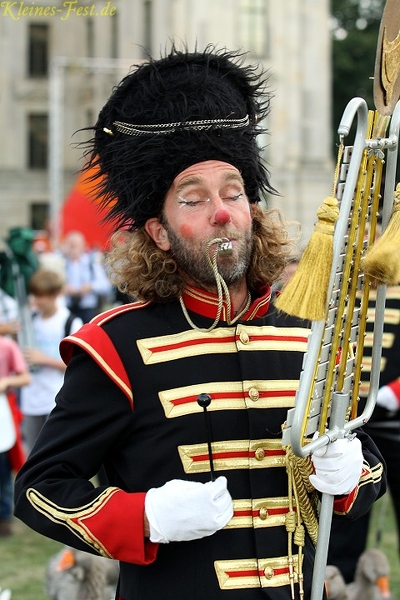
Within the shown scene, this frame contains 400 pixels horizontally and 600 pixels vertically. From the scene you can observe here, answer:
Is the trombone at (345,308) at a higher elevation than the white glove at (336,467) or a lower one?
higher

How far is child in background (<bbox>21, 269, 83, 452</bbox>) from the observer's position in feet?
23.6

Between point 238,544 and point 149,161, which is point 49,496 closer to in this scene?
point 238,544

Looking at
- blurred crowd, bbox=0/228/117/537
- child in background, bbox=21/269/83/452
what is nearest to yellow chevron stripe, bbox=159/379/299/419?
blurred crowd, bbox=0/228/117/537

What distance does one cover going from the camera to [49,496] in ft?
8.53

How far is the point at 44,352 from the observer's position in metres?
7.39

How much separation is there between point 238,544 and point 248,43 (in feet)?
96.8

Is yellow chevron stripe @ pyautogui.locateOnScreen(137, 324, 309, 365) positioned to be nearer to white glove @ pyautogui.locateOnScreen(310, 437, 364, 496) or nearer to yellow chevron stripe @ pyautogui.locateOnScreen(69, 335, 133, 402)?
yellow chevron stripe @ pyautogui.locateOnScreen(69, 335, 133, 402)

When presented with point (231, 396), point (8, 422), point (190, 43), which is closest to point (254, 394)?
point (231, 396)

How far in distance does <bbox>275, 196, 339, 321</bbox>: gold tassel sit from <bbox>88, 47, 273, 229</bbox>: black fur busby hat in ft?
1.82

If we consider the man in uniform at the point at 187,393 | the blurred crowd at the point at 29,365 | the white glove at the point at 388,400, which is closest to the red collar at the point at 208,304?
the man in uniform at the point at 187,393

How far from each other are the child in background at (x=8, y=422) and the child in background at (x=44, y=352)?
3.5 inches

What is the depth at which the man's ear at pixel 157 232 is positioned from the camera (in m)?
2.89

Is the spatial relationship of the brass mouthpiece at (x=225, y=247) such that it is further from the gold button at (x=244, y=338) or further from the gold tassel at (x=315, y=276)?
the gold tassel at (x=315, y=276)

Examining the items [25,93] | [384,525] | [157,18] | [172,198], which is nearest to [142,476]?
[172,198]
